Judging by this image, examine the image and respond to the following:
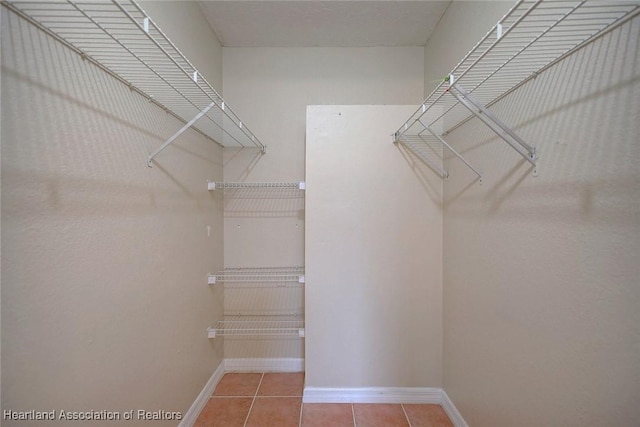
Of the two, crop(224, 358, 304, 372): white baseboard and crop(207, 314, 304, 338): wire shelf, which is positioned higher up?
crop(207, 314, 304, 338): wire shelf

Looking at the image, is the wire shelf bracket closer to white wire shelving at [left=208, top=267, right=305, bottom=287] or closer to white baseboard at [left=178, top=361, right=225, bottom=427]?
Result: white wire shelving at [left=208, top=267, right=305, bottom=287]

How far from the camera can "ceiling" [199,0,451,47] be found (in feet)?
5.11

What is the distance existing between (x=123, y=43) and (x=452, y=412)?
253 cm

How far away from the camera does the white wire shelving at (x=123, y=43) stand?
2.07 feet

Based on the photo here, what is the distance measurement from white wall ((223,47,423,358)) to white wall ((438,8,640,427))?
1.03 m

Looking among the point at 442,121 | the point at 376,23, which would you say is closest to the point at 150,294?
the point at 442,121

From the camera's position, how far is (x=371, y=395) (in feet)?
5.27

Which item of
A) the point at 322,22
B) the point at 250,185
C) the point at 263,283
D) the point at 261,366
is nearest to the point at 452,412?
the point at 261,366

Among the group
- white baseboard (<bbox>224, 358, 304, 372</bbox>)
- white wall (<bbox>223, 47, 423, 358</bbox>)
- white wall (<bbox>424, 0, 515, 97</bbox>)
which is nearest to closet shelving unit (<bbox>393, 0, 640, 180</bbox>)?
white wall (<bbox>424, 0, 515, 97</bbox>)

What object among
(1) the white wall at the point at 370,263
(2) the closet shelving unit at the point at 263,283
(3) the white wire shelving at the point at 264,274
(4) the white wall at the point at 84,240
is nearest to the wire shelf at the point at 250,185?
(2) the closet shelving unit at the point at 263,283

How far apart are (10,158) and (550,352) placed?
1.75 metres

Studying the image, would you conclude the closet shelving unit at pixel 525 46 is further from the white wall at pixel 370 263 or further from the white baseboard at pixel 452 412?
the white baseboard at pixel 452 412

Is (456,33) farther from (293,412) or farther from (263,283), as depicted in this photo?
(293,412)

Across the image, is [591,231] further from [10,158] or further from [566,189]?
[10,158]
